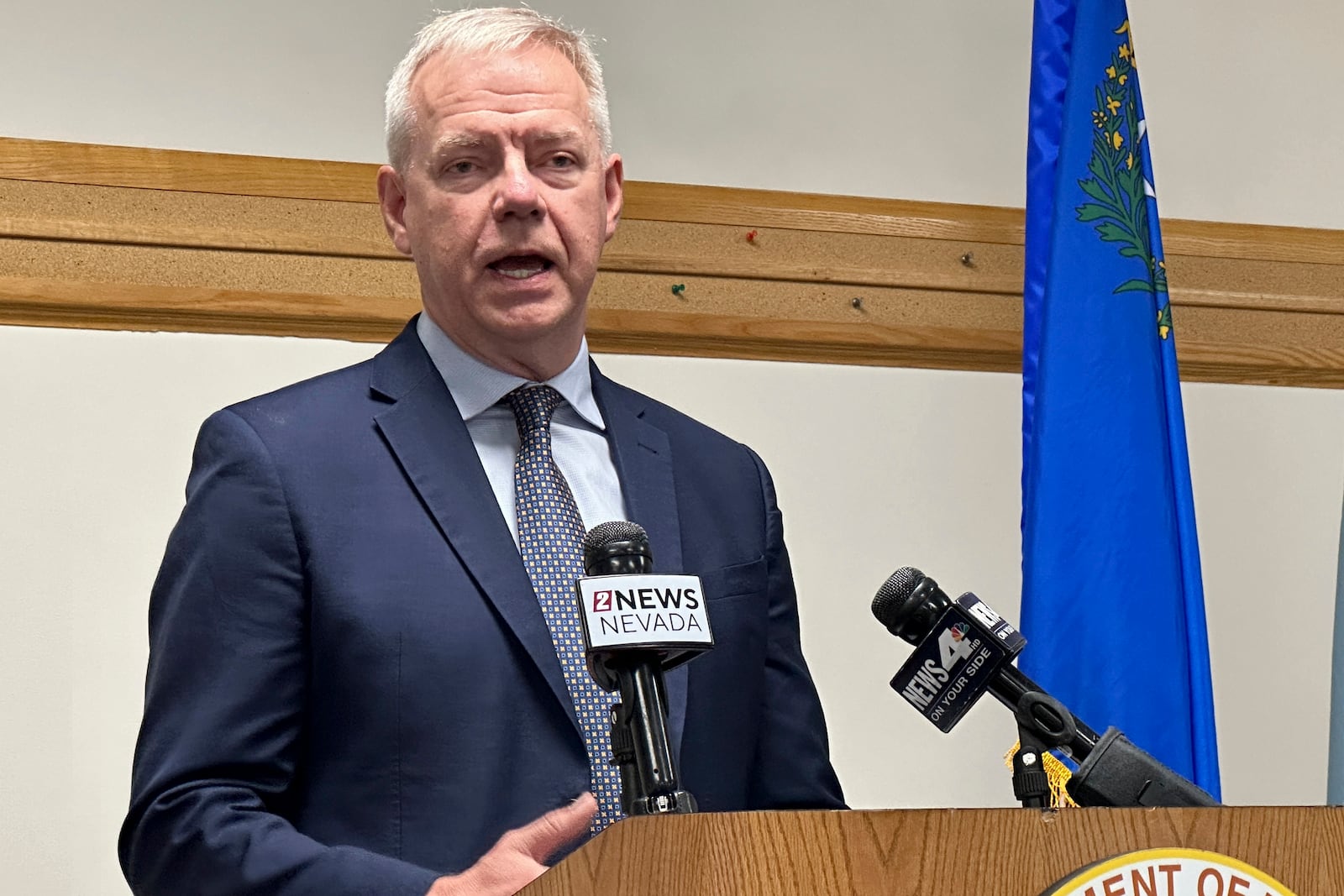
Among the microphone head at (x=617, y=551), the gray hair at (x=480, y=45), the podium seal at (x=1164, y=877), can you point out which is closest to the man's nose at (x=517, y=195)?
the gray hair at (x=480, y=45)

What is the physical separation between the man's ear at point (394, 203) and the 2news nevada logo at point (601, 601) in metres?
0.87

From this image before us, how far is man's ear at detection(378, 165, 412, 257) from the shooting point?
77.6 inches

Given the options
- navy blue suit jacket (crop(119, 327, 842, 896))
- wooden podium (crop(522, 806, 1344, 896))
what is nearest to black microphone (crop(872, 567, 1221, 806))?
wooden podium (crop(522, 806, 1344, 896))

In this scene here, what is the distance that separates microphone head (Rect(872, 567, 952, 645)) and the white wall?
2064 mm

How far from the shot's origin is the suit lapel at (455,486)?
1.65m

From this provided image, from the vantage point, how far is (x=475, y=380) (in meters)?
1.86

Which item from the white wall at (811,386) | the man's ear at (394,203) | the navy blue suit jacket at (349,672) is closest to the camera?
the navy blue suit jacket at (349,672)

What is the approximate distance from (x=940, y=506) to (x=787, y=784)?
1747 millimetres

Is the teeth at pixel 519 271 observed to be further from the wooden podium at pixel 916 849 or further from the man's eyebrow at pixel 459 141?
the wooden podium at pixel 916 849

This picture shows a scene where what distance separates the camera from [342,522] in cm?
167

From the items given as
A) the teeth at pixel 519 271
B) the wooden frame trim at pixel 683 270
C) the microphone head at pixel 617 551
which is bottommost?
the microphone head at pixel 617 551

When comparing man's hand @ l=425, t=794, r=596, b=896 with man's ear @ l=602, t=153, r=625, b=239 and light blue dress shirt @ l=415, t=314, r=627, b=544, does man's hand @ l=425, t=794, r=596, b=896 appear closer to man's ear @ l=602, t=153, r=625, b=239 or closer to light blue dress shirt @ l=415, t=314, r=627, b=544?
light blue dress shirt @ l=415, t=314, r=627, b=544

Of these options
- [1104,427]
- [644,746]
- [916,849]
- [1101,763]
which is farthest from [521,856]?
[1104,427]

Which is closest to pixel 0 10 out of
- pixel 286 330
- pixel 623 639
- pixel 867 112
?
pixel 286 330
